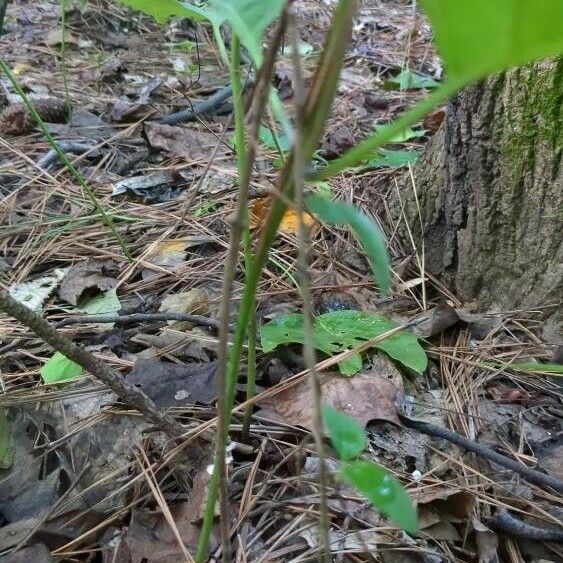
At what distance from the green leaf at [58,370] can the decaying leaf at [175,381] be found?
4.1 inches

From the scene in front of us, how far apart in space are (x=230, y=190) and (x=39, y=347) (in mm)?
796

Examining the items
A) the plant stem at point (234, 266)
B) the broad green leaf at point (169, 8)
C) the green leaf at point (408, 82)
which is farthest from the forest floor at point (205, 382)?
the green leaf at point (408, 82)

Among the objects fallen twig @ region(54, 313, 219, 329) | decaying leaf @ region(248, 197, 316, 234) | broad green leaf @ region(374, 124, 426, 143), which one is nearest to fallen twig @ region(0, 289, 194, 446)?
Answer: fallen twig @ region(54, 313, 219, 329)

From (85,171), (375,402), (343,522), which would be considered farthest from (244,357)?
(85,171)

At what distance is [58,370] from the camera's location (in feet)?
3.59

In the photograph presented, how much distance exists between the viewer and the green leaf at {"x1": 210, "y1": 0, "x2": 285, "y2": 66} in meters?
0.53

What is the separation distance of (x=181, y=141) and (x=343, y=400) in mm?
1355

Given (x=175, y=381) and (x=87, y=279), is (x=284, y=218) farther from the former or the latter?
(x=175, y=381)

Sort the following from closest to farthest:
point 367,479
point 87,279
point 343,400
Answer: point 367,479 < point 343,400 < point 87,279

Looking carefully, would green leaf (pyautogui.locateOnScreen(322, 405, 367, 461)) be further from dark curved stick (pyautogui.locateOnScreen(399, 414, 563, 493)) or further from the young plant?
dark curved stick (pyautogui.locateOnScreen(399, 414, 563, 493))

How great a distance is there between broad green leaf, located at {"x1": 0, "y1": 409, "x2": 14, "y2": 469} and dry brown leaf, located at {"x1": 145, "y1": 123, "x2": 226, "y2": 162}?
1.17m

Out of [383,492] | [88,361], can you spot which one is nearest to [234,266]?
[383,492]

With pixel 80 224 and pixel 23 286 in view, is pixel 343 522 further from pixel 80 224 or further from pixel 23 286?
pixel 80 224

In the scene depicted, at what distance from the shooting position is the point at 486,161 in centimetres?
134
